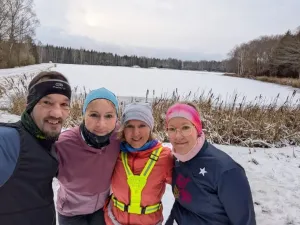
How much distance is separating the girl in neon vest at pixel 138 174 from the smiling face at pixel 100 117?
126mm

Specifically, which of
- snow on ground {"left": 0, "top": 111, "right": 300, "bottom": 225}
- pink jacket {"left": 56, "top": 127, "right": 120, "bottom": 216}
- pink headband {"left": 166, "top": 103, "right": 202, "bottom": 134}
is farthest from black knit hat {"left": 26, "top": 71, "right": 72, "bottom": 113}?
snow on ground {"left": 0, "top": 111, "right": 300, "bottom": 225}

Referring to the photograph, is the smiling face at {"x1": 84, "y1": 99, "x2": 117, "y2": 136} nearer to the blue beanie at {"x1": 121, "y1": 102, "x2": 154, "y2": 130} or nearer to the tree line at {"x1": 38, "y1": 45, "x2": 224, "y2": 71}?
the blue beanie at {"x1": 121, "y1": 102, "x2": 154, "y2": 130}

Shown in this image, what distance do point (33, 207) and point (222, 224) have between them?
43.6 inches

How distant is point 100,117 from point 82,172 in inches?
16.1

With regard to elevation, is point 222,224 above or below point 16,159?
below

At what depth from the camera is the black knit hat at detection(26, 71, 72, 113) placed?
168cm

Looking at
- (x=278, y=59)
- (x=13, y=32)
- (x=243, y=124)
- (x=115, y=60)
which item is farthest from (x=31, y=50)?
(x=115, y=60)

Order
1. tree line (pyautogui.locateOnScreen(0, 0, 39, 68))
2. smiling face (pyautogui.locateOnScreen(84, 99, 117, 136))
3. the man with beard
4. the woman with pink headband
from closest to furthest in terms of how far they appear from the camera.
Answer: the man with beard, the woman with pink headband, smiling face (pyautogui.locateOnScreen(84, 99, 117, 136)), tree line (pyautogui.locateOnScreen(0, 0, 39, 68))

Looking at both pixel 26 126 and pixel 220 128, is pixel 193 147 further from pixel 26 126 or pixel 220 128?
pixel 220 128

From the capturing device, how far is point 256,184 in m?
4.50

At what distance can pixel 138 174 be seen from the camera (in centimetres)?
209

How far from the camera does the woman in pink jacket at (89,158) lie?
2066 millimetres

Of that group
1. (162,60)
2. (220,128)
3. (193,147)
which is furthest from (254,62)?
(162,60)

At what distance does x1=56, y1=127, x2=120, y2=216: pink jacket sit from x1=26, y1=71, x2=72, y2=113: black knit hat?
46 centimetres
